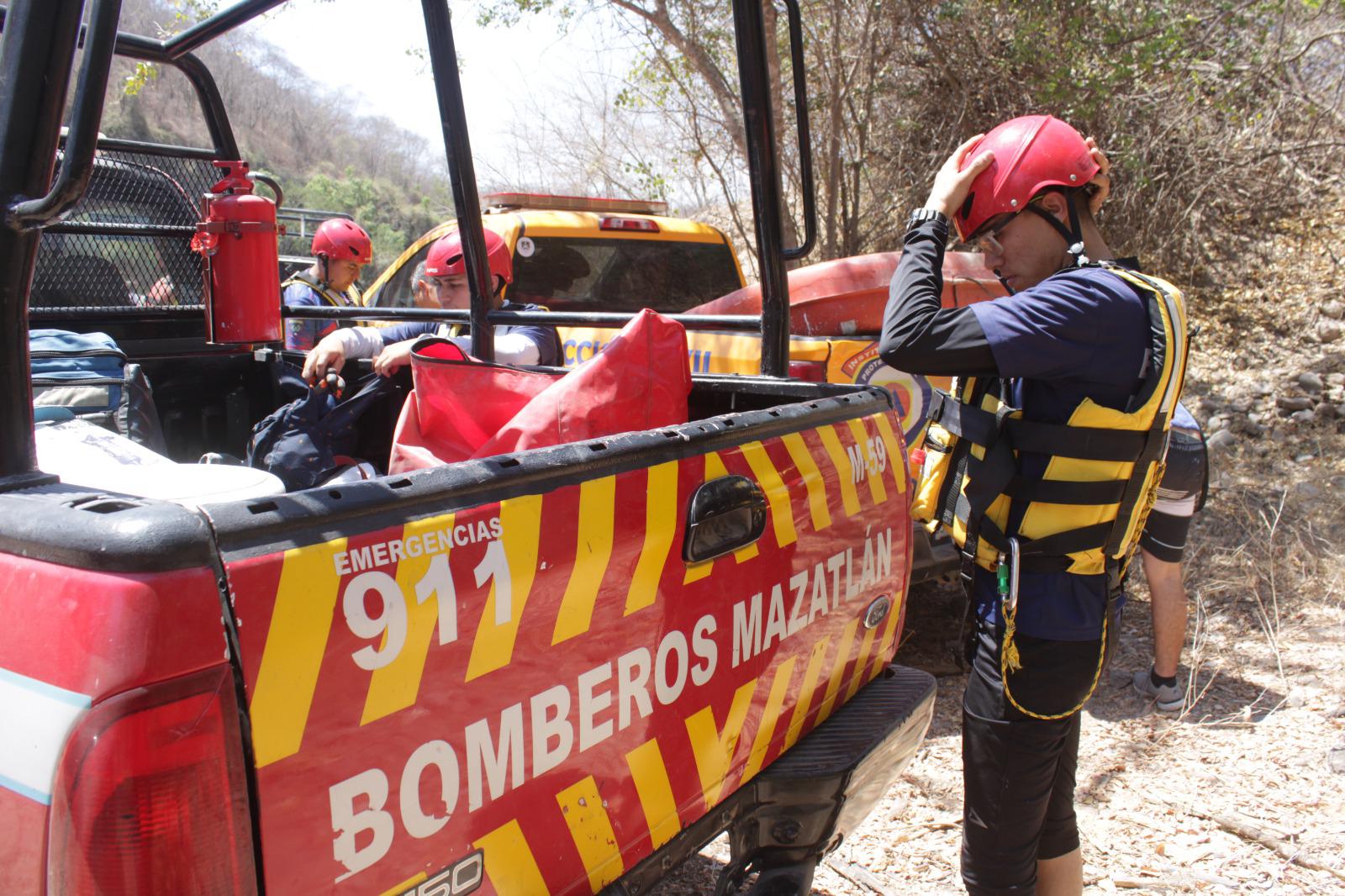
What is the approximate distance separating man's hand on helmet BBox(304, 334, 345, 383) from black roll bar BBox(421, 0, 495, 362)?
0.43 meters

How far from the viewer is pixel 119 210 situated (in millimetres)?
3758

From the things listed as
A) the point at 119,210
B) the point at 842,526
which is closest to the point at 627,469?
the point at 842,526

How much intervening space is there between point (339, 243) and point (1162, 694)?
4.92 m

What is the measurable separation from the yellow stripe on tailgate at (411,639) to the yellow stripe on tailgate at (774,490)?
0.82m

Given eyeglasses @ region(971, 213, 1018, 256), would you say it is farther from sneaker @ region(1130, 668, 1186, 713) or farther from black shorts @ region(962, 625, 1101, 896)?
sneaker @ region(1130, 668, 1186, 713)

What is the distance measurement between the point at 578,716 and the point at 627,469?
41cm

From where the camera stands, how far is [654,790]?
5.99 feet

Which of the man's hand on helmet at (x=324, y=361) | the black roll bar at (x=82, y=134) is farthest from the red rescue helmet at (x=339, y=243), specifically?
the black roll bar at (x=82, y=134)

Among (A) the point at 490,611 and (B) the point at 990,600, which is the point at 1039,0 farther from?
(A) the point at 490,611

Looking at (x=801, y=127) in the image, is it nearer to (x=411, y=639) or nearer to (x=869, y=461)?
(x=869, y=461)

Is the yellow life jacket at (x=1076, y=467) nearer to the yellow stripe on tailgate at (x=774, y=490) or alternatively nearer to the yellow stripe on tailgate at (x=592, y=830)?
the yellow stripe on tailgate at (x=774, y=490)

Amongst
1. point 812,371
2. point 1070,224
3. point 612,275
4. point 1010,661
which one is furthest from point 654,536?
point 612,275

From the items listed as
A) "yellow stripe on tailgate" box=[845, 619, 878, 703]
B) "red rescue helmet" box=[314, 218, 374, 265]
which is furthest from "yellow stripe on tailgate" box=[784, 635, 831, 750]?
"red rescue helmet" box=[314, 218, 374, 265]

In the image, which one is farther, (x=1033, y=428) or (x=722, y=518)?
(x=1033, y=428)
